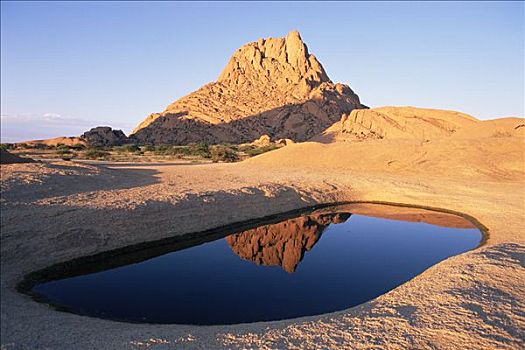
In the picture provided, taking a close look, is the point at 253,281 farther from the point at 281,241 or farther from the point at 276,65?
the point at 276,65

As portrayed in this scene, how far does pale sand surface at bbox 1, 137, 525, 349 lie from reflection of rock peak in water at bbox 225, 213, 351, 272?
1.42 metres

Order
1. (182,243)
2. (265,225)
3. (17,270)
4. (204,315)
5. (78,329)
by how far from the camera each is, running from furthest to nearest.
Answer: (265,225) < (182,243) < (17,270) < (204,315) < (78,329)

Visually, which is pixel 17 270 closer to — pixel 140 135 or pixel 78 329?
pixel 78 329

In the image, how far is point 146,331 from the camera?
6.75 meters

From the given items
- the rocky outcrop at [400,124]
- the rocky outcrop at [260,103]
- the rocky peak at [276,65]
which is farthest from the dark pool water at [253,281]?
the rocky peak at [276,65]

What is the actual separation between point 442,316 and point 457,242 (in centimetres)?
897

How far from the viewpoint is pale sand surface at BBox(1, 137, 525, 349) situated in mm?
6207

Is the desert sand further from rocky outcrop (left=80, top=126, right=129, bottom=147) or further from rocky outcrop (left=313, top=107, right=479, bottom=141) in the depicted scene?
rocky outcrop (left=80, top=126, right=129, bottom=147)

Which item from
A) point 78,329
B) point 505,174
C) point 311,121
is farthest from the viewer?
point 311,121

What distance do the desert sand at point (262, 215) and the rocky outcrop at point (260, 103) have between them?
213ft

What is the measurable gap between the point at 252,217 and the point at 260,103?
3546 inches

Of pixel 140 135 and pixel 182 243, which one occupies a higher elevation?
pixel 140 135

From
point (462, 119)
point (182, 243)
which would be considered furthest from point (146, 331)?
point (462, 119)

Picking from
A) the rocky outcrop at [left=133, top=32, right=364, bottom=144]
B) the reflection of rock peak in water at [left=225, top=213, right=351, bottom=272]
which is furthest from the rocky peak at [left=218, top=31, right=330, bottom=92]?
the reflection of rock peak in water at [left=225, top=213, right=351, bottom=272]
